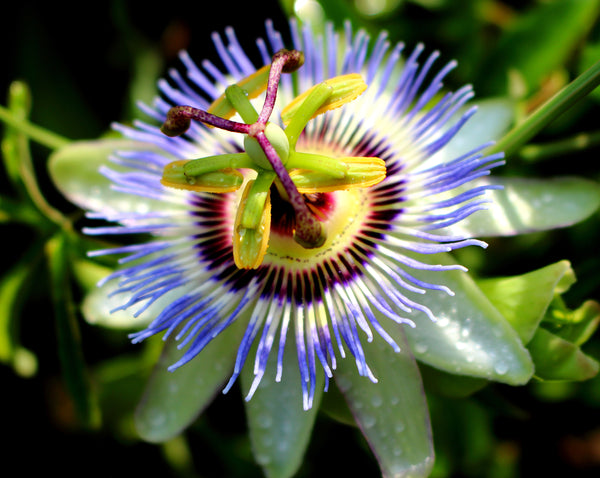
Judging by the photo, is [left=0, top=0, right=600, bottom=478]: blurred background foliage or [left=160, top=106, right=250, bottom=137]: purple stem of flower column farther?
[left=0, top=0, right=600, bottom=478]: blurred background foliage

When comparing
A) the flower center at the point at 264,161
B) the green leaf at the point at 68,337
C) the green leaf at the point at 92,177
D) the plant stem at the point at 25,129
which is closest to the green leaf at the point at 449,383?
the flower center at the point at 264,161

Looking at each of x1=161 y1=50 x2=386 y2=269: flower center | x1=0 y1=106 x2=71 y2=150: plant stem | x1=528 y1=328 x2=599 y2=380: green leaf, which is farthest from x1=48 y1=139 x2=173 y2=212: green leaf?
x1=528 y1=328 x2=599 y2=380: green leaf

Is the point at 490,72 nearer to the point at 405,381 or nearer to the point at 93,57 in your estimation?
the point at 405,381

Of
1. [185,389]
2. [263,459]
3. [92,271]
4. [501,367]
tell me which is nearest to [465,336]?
[501,367]

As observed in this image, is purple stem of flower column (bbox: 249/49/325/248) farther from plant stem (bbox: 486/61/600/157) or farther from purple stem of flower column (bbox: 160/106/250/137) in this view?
plant stem (bbox: 486/61/600/157)

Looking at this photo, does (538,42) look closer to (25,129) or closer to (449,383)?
(449,383)
